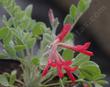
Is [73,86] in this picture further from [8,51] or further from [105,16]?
[105,16]

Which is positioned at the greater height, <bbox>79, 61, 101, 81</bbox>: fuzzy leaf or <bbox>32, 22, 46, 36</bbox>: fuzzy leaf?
<bbox>32, 22, 46, 36</bbox>: fuzzy leaf

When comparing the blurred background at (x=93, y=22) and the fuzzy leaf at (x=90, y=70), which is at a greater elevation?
the blurred background at (x=93, y=22)

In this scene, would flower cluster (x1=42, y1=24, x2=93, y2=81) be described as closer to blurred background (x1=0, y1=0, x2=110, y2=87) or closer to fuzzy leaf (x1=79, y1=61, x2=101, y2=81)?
fuzzy leaf (x1=79, y1=61, x2=101, y2=81)

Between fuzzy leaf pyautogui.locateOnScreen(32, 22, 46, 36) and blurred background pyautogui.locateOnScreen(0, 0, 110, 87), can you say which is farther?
blurred background pyautogui.locateOnScreen(0, 0, 110, 87)

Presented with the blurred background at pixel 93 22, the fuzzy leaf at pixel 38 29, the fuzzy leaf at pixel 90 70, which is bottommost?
the fuzzy leaf at pixel 90 70

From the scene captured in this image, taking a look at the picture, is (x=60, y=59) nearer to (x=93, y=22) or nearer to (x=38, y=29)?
(x=38, y=29)

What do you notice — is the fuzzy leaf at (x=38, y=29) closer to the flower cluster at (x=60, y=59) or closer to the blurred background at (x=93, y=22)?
the flower cluster at (x=60, y=59)

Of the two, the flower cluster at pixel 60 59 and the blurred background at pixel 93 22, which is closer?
the flower cluster at pixel 60 59

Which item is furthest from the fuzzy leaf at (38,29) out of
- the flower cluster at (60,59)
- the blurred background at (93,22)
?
the blurred background at (93,22)

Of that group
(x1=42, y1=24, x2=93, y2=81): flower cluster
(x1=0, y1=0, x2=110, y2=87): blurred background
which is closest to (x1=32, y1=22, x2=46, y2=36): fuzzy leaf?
(x1=42, y1=24, x2=93, y2=81): flower cluster
